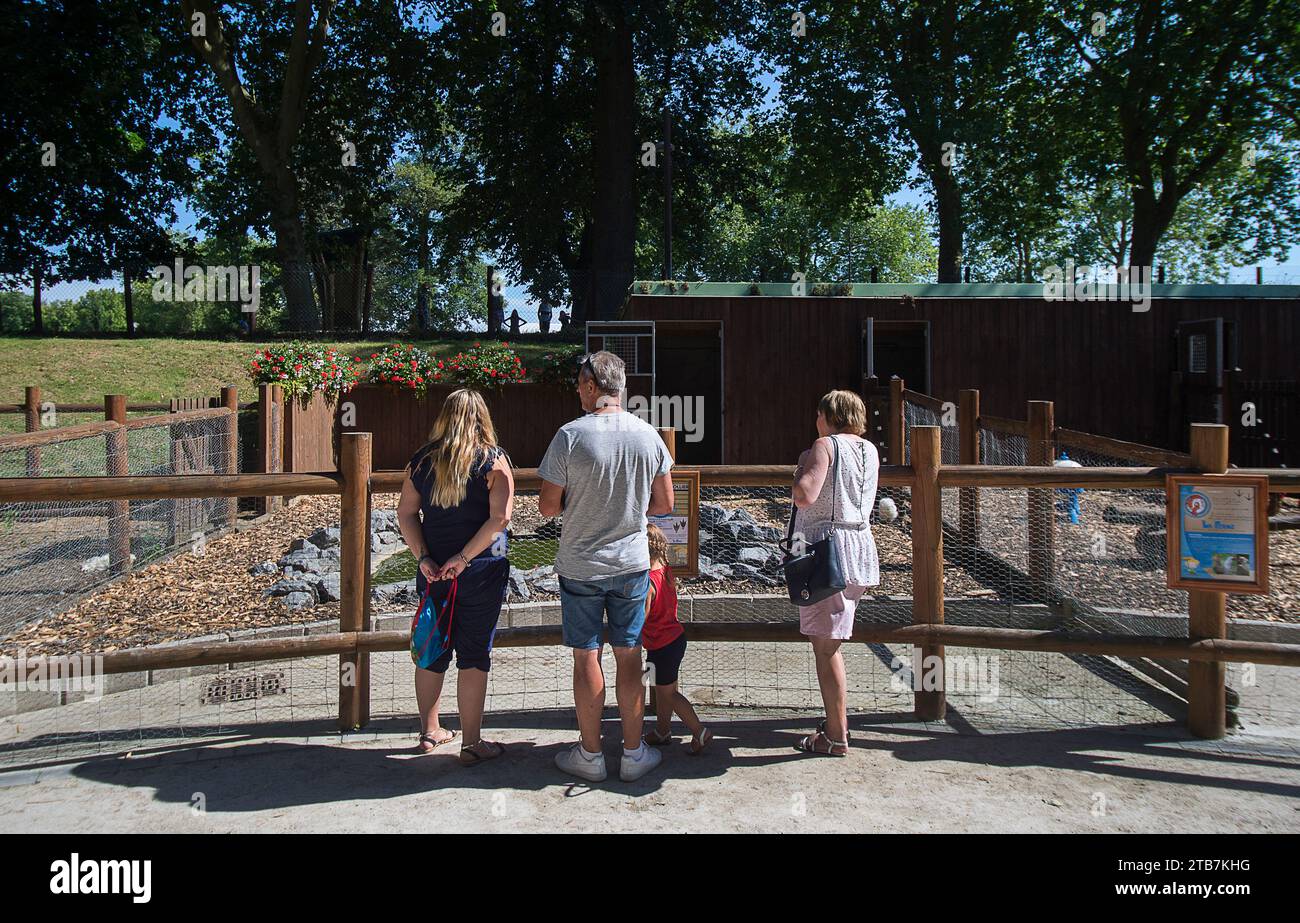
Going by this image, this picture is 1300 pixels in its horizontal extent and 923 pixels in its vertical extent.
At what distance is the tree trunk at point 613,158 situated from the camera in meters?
24.6

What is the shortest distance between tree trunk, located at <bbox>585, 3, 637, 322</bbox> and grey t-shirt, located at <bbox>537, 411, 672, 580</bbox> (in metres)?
20.7

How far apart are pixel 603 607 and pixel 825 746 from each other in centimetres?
131

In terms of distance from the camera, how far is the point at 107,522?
8945 mm

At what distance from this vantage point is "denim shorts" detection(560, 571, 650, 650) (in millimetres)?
4066

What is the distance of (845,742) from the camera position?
446 centimetres

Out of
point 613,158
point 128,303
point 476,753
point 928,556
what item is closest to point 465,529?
point 476,753

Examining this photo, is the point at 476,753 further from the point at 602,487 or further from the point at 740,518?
the point at 740,518

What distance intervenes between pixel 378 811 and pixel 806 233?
50918 mm

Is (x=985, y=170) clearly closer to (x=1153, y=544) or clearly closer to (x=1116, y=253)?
(x=1153, y=544)

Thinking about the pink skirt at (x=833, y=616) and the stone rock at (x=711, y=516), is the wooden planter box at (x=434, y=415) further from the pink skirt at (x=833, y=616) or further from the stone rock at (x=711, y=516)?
the pink skirt at (x=833, y=616)

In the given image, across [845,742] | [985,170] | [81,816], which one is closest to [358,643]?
[81,816]

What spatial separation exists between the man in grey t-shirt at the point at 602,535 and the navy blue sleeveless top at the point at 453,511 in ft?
1.17

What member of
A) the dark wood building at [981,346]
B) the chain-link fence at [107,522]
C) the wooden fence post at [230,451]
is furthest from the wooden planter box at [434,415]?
the chain-link fence at [107,522]

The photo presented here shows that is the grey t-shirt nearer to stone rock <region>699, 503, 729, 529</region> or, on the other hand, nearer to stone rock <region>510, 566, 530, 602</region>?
stone rock <region>510, 566, 530, 602</region>
